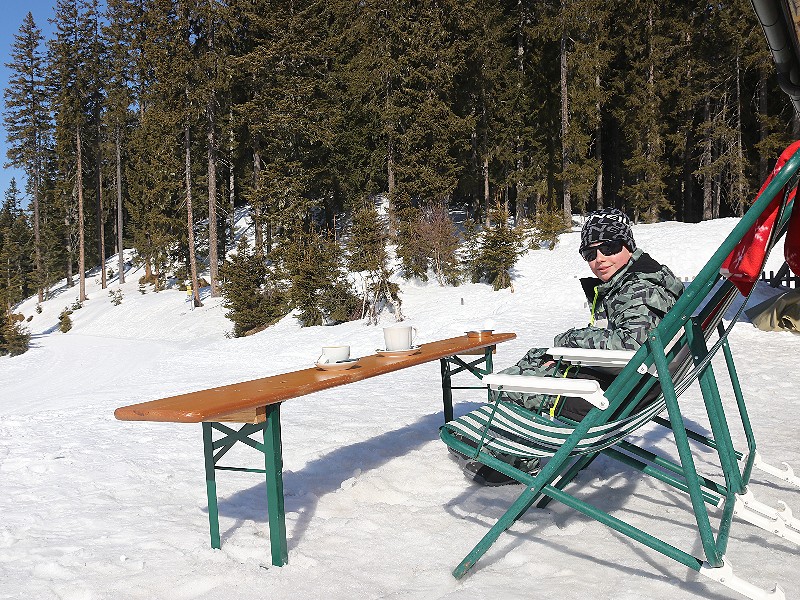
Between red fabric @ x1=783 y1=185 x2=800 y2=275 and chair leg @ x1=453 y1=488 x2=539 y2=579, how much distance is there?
1.27 m

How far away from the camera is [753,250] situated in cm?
188

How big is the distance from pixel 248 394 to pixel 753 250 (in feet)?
5.73

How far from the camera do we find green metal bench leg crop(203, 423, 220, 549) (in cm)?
253

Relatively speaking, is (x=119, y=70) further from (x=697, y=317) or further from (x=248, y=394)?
(x=697, y=317)

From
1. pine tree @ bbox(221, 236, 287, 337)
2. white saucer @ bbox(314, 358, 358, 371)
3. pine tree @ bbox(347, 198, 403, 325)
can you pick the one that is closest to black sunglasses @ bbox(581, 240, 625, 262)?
white saucer @ bbox(314, 358, 358, 371)

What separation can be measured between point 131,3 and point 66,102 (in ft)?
20.9

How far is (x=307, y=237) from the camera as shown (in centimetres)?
1962

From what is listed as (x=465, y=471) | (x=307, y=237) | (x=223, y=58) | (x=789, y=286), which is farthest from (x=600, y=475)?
(x=223, y=58)

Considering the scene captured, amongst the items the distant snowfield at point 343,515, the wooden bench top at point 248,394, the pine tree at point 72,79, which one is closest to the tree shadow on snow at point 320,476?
the distant snowfield at point 343,515

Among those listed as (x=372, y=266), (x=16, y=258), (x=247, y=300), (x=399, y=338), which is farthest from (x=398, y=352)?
(x=16, y=258)

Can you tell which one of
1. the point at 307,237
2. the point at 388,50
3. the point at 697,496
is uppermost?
the point at 388,50

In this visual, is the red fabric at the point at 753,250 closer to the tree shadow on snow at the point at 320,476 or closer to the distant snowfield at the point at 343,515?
the distant snowfield at the point at 343,515

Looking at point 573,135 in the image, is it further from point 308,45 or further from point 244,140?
point 244,140

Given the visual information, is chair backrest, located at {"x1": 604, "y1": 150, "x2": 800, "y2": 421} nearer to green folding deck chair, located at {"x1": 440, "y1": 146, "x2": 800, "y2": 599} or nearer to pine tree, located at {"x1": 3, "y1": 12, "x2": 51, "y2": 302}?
green folding deck chair, located at {"x1": 440, "y1": 146, "x2": 800, "y2": 599}
